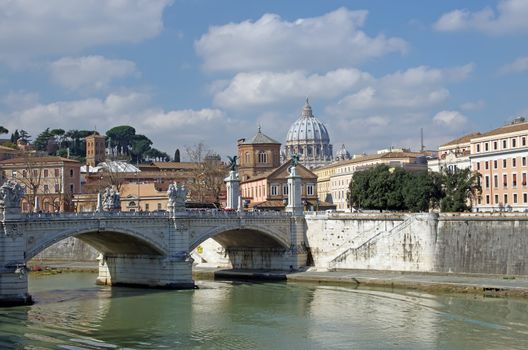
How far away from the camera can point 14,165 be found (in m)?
94.7

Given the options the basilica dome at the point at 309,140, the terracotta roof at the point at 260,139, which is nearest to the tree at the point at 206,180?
the terracotta roof at the point at 260,139

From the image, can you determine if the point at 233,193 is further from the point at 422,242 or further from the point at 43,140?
the point at 43,140

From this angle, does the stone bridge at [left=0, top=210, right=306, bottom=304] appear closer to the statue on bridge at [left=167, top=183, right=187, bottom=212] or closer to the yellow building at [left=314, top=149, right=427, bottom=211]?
the statue on bridge at [left=167, top=183, right=187, bottom=212]

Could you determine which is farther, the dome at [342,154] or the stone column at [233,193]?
the dome at [342,154]

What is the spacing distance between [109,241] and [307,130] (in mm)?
140440

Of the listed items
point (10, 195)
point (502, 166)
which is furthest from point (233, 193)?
point (10, 195)

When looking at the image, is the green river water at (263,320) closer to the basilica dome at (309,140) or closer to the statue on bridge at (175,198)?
the statue on bridge at (175,198)

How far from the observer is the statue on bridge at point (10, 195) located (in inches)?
1633

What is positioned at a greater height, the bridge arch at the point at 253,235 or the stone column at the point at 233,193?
the stone column at the point at 233,193

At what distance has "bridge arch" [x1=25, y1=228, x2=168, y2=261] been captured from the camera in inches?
1687

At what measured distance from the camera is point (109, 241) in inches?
2014

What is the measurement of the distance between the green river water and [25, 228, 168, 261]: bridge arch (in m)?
2.48

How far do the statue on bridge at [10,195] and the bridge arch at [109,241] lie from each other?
185 centimetres

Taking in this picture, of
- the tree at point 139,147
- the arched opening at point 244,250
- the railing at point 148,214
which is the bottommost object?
the arched opening at point 244,250
